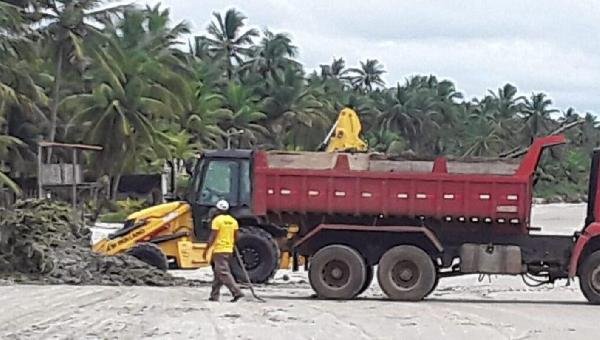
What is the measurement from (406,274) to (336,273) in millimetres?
1216

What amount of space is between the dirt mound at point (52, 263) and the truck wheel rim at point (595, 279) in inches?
328

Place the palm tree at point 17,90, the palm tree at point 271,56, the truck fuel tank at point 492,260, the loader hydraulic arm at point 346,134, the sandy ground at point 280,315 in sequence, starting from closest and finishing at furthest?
the sandy ground at point 280,315 → the truck fuel tank at point 492,260 → the loader hydraulic arm at point 346,134 → the palm tree at point 17,90 → the palm tree at point 271,56

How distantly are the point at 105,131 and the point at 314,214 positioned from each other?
33565 millimetres

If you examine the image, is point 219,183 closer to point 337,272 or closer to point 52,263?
point 52,263

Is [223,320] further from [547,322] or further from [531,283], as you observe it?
[531,283]

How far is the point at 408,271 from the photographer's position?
20.9 meters

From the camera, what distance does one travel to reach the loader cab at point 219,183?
79.6ft

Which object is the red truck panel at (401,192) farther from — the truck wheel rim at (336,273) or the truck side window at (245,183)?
the truck side window at (245,183)

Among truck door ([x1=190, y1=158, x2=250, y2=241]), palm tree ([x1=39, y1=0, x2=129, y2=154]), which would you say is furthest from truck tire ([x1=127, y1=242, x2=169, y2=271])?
palm tree ([x1=39, y1=0, x2=129, y2=154])

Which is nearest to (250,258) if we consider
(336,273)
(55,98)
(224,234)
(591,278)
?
(336,273)

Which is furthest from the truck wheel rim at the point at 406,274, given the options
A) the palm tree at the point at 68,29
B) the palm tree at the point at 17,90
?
the palm tree at the point at 68,29

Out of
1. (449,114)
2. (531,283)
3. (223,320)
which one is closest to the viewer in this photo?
(223,320)

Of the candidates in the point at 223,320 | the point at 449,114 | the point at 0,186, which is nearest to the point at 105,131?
the point at 0,186

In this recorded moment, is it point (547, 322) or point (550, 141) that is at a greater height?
point (550, 141)
